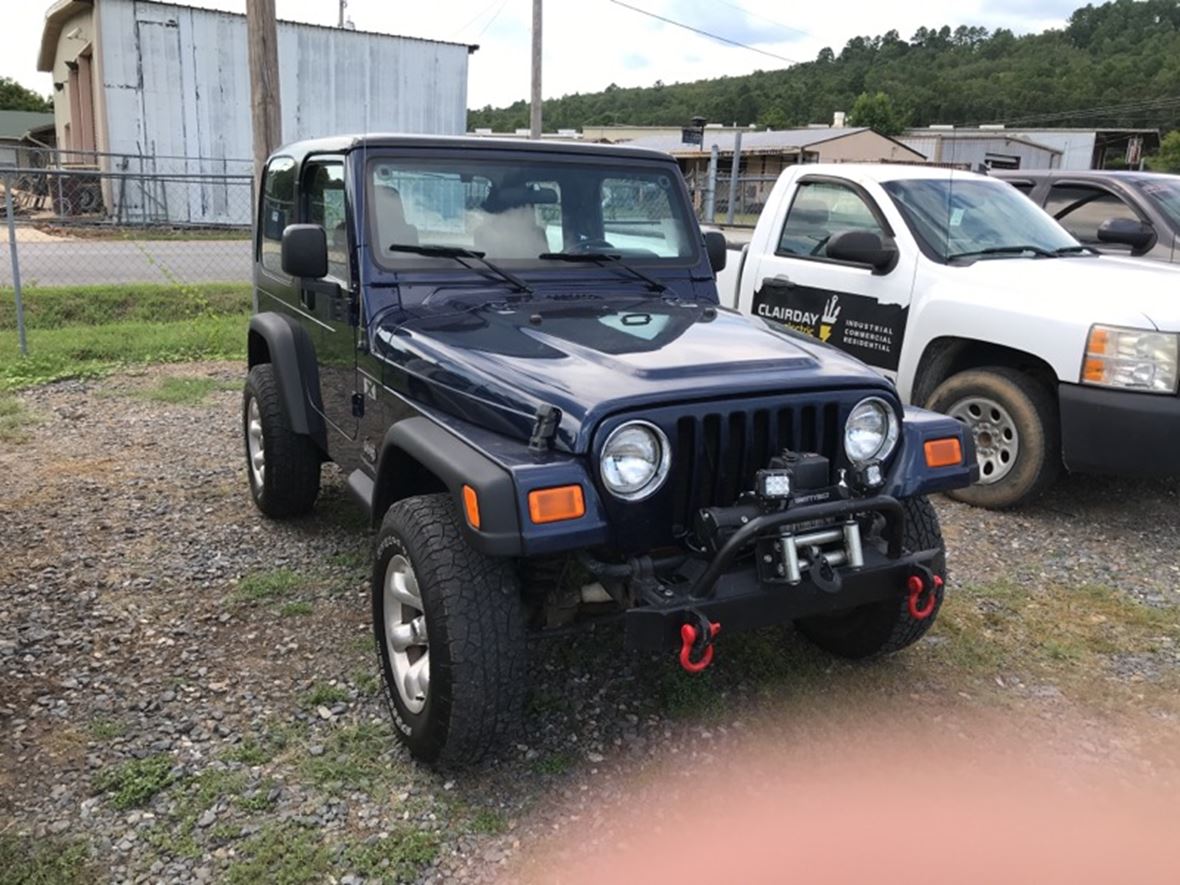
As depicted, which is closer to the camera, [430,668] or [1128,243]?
[430,668]

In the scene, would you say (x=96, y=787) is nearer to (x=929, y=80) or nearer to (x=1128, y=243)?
(x=1128, y=243)

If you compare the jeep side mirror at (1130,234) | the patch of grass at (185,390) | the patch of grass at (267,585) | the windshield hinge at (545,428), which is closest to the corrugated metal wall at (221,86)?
the patch of grass at (185,390)

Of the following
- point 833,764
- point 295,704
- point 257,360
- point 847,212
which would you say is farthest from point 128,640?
point 847,212

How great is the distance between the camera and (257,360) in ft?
17.6

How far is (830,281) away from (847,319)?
0.27 meters

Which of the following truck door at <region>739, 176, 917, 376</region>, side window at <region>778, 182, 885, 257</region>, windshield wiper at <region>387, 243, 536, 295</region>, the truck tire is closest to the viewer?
windshield wiper at <region>387, 243, 536, 295</region>

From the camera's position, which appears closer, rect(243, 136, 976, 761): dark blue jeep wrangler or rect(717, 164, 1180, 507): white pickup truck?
rect(243, 136, 976, 761): dark blue jeep wrangler

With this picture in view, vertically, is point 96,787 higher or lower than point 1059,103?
lower

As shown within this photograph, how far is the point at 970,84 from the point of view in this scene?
179ft

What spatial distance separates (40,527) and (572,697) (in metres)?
3.19

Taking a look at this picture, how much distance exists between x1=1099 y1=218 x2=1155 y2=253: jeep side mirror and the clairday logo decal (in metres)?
2.03

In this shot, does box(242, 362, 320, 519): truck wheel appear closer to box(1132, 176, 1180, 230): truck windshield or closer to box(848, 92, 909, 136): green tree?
box(1132, 176, 1180, 230): truck windshield

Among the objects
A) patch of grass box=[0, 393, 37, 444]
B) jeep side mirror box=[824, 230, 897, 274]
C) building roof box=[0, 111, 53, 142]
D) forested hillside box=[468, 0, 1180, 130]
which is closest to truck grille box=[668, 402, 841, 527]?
jeep side mirror box=[824, 230, 897, 274]

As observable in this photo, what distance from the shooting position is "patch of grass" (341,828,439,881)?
2.56 metres
